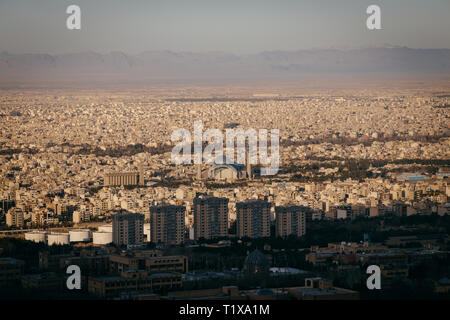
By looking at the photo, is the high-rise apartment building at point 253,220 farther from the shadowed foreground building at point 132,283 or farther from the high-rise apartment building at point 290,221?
the shadowed foreground building at point 132,283

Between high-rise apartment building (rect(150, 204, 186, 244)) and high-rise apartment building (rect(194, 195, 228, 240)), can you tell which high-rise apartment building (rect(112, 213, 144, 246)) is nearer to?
high-rise apartment building (rect(150, 204, 186, 244))

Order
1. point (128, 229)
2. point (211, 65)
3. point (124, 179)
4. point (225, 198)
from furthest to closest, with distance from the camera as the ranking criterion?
point (211, 65)
point (124, 179)
point (225, 198)
point (128, 229)

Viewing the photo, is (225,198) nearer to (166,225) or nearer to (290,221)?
(290,221)

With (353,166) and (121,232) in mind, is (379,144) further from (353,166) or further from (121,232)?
(121,232)

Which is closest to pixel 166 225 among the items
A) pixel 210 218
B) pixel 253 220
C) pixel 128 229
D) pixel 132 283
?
pixel 128 229

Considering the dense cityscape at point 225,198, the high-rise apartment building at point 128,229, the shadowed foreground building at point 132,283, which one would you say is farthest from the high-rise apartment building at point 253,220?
the shadowed foreground building at point 132,283

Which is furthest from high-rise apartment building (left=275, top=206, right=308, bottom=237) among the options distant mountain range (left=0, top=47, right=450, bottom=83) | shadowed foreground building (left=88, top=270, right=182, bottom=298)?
distant mountain range (left=0, top=47, right=450, bottom=83)

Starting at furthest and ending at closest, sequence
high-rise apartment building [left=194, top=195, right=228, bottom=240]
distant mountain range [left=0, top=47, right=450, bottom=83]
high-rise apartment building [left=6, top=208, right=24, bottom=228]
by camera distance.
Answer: distant mountain range [left=0, top=47, right=450, bottom=83] → high-rise apartment building [left=6, top=208, right=24, bottom=228] → high-rise apartment building [left=194, top=195, right=228, bottom=240]
